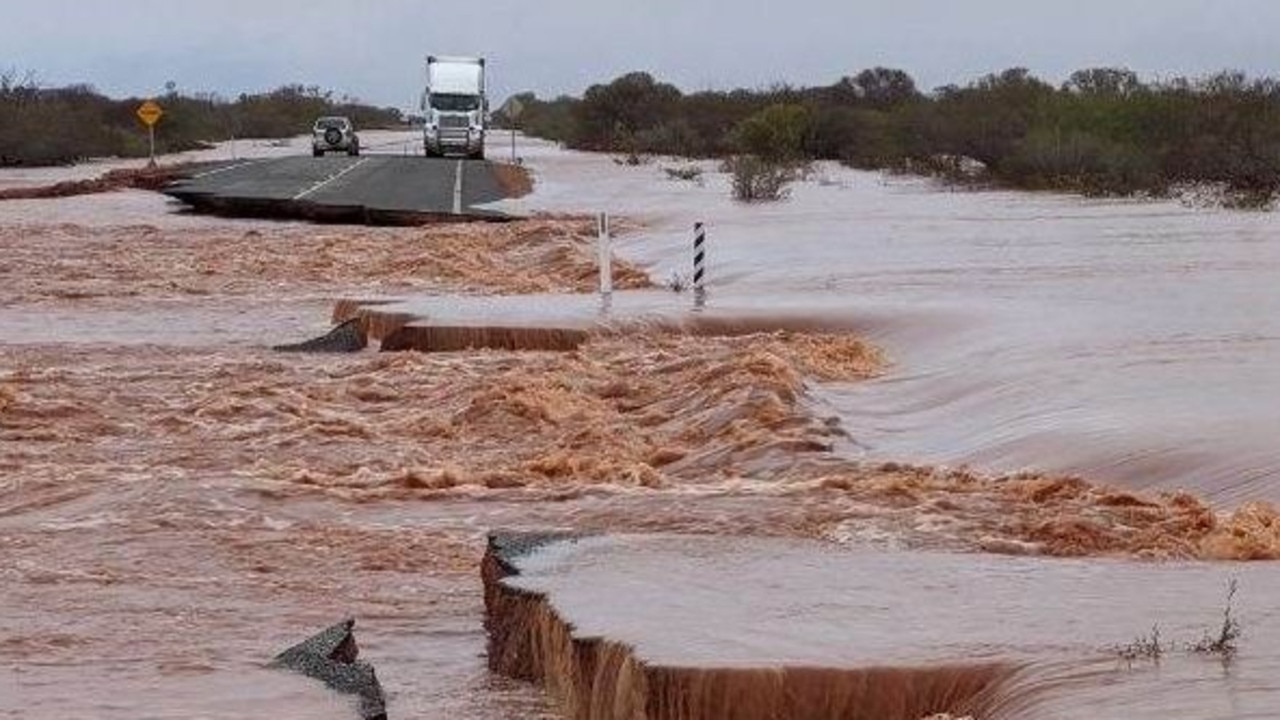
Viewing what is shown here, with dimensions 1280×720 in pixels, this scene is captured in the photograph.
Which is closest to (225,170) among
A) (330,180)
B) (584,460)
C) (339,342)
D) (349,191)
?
(330,180)

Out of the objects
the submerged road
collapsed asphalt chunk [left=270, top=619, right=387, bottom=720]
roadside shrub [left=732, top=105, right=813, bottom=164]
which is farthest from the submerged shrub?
collapsed asphalt chunk [left=270, top=619, right=387, bottom=720]

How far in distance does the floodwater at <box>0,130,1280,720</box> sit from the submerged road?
12.1 meters

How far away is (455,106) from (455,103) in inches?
10.3

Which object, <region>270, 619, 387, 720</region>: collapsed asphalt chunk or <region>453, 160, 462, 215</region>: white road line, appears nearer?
<region>270, 619, 387, 720</region>: collapsed asphalt chunk

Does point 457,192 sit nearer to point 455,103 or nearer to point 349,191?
point 349,191

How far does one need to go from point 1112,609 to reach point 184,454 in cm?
1000

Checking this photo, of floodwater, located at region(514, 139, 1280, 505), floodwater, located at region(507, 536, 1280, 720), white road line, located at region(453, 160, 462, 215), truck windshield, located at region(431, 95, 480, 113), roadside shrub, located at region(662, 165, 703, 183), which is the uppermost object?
truck windshield, located at region(431, 95, 480, 113)

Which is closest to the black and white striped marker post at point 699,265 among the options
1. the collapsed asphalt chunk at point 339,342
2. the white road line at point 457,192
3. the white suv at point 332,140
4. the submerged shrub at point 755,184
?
the collapsed asphalt chunk at point 339,342

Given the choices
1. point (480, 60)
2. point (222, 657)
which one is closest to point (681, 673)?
point (222, 657)

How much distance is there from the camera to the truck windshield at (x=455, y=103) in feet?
251

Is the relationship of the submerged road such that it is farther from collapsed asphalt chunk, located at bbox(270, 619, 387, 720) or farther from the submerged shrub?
collapsed asphalt chunk, located at bbox(270, 619, 387, 720)

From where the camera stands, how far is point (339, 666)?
966cm

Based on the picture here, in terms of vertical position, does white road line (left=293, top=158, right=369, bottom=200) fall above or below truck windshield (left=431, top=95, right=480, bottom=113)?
below

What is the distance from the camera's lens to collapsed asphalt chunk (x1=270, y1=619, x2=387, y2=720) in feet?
30.1
